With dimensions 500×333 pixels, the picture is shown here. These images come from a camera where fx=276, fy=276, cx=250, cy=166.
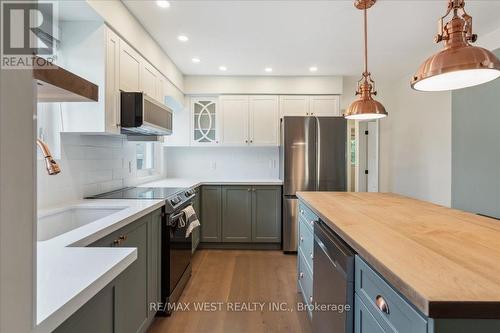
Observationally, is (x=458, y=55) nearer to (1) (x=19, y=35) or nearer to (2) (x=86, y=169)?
(1) (x=19, y=35)

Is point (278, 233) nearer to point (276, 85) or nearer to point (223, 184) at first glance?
→ point (223, 184)

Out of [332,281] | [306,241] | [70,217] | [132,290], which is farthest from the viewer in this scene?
[306,241]

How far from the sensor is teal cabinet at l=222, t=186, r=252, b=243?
3.81 metres

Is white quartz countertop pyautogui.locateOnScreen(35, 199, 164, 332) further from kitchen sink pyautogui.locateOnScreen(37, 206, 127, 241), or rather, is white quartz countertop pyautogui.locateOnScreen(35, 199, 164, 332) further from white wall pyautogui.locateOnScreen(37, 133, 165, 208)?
white wall pyautogui.locateOnScreen(37, 133, 165, 208)

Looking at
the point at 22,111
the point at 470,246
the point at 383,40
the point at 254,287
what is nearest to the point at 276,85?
the point at 383,40

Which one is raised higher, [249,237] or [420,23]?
[420,23]

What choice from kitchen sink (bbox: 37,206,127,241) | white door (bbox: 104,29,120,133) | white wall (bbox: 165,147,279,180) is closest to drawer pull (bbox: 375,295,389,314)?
kitchen sink (bbox: 37,206,127,241)

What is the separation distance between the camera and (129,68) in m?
2.38

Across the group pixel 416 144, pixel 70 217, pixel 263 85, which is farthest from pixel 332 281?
pixel 416 144

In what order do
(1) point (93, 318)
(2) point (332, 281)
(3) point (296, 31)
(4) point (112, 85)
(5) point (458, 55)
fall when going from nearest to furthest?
1. (1) point (93, 318)
2. (5) point (458, 55)
3. (2) point (332, 281)
4. (4) point (112, 85)
5. (3) point (296, 31)

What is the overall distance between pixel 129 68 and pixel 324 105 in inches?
113

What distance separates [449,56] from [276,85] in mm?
3258

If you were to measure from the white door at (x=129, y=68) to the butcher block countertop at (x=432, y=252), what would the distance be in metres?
1.87

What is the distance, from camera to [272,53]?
3.33 meters
